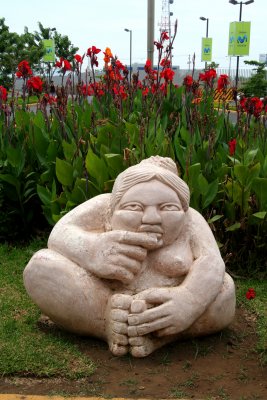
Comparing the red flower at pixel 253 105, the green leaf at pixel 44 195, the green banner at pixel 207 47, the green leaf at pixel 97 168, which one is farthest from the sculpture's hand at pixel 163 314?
the green banner at pixel 207 47

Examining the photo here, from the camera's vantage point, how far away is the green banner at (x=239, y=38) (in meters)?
9.77

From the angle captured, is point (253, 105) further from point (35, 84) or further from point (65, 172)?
point (35, 84)

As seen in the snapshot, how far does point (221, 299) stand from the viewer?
136 inches

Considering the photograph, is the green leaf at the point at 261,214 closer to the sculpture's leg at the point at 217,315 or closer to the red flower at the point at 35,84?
the sculpture's leg at the point at 217,315

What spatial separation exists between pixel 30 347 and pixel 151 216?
1.05 metres

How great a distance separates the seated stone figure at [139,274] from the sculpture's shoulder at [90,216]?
3cm

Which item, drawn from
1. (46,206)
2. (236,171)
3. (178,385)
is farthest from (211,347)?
(46,206)

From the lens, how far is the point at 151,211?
3324 millimetres

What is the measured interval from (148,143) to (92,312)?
1785mm

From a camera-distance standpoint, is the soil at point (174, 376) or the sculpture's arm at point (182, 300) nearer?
the soil at point (174, 376)

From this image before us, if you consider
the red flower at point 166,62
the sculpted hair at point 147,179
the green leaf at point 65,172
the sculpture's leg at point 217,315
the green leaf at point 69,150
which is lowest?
the sculpture's leg at point 217,315

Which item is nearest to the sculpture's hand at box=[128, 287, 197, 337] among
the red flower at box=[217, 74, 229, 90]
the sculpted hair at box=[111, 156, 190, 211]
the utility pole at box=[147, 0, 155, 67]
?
the sculpted hair at box=[111, 156, 190, 211]

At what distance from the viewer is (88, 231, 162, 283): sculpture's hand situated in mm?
3311

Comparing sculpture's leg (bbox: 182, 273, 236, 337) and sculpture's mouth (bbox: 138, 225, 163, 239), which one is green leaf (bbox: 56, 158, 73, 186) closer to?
sculpture's mouth (bbox: 138, 225, 163, 239)
